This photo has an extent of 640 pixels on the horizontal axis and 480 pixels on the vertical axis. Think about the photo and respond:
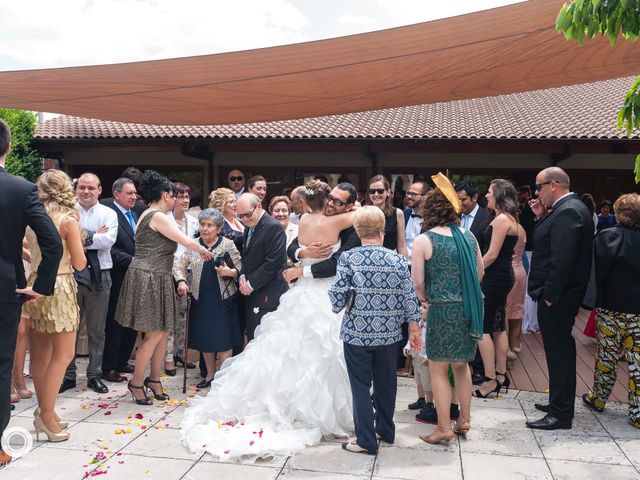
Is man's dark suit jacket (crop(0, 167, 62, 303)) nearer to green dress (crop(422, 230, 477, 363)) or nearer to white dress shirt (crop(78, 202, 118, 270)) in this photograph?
white dress shirt (crop(78, 202, 118, 270))

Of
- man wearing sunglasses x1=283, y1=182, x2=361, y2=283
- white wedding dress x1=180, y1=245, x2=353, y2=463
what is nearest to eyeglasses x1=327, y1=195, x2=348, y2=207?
man wearing sunglasses x1=283, y1=182, x2=361, y2=283

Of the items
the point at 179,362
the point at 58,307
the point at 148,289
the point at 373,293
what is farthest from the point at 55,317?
the point at 179,362

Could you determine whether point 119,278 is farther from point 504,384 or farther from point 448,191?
point 504,384

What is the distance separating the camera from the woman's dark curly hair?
12.8 feet

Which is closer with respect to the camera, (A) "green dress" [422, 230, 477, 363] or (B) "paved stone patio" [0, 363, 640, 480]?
(B) "paved stone patio" [0, 363, 640, 480]

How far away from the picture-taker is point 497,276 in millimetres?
5211

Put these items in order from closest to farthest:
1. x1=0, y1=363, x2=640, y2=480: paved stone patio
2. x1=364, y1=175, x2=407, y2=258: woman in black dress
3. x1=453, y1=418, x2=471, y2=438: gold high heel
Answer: x1=0, y1=363, x2=640, y2=480: paved stone patio < x1=453, y1=418, x2=471, y2=438: gold high heel < x1=364, y1=175, x2=407, y2=258: woman in black dress

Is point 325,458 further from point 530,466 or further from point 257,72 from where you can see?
point 257,72

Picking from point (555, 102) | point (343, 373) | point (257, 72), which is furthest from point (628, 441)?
point (555, 102)

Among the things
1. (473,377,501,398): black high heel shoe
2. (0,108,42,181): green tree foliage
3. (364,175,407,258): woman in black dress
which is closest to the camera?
(473,377,501,398): black high heel shoe

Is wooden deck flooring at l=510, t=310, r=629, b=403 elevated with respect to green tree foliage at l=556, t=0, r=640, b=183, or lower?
lower

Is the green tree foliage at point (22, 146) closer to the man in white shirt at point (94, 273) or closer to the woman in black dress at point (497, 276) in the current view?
the man in white shirt at point (94, 273)

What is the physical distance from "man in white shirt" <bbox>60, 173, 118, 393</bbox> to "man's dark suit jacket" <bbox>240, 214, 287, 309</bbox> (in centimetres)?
130

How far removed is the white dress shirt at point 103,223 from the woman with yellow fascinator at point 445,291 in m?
2.85
